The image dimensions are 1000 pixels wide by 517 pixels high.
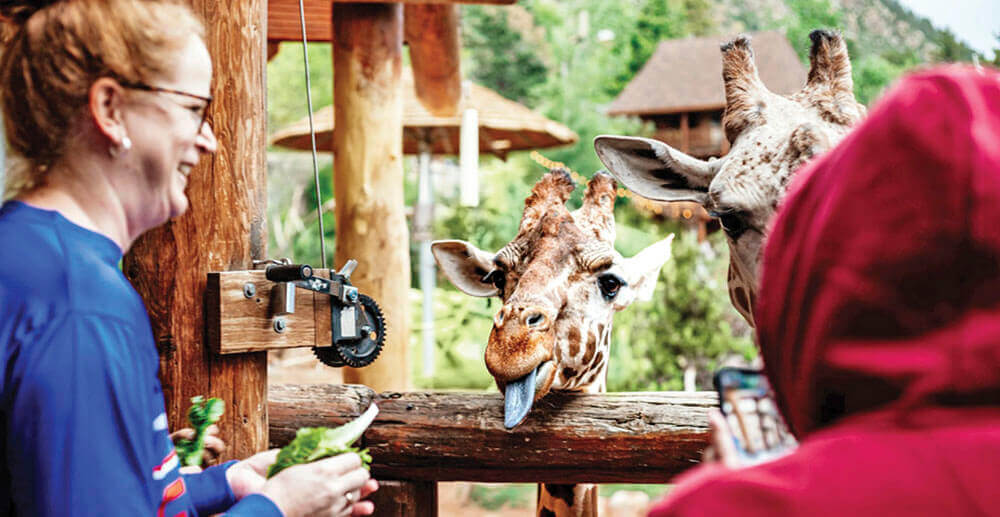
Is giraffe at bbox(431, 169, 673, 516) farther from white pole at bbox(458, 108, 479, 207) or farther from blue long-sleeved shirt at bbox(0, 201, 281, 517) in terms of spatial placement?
white pole at bbox(458, 108, 479, 207)

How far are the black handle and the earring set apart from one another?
0.98m

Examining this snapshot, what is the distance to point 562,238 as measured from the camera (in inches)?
129

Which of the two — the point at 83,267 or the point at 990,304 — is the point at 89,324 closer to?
the point at 83,267

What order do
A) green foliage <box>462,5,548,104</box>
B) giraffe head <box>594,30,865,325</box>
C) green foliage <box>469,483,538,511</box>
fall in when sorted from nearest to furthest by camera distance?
giraffe head <box>594,30,865,325</box> → green foliage <box>469,483,538,511</box> → green foliage <box>462,5,548,104</box>

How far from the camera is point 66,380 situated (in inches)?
57.4

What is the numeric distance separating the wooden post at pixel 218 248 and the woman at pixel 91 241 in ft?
2.97

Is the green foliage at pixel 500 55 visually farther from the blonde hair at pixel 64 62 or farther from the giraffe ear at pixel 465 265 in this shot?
the blonde hair at pixel 64 62

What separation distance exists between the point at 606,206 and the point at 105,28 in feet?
7.40

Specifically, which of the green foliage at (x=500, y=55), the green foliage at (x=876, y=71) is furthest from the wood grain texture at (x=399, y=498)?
the green foliage at (x=500, y=55)

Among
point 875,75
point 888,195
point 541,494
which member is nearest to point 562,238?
point 541,494

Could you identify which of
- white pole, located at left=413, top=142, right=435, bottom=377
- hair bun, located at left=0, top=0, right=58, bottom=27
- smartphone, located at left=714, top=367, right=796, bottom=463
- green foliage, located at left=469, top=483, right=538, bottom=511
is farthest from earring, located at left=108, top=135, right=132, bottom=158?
white pole, located at left=413, top=142, right=435, bottom=377

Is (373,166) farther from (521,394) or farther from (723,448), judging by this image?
(723,448)

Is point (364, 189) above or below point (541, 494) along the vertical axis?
above

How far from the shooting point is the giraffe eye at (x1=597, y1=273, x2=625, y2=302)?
3.25 metres
